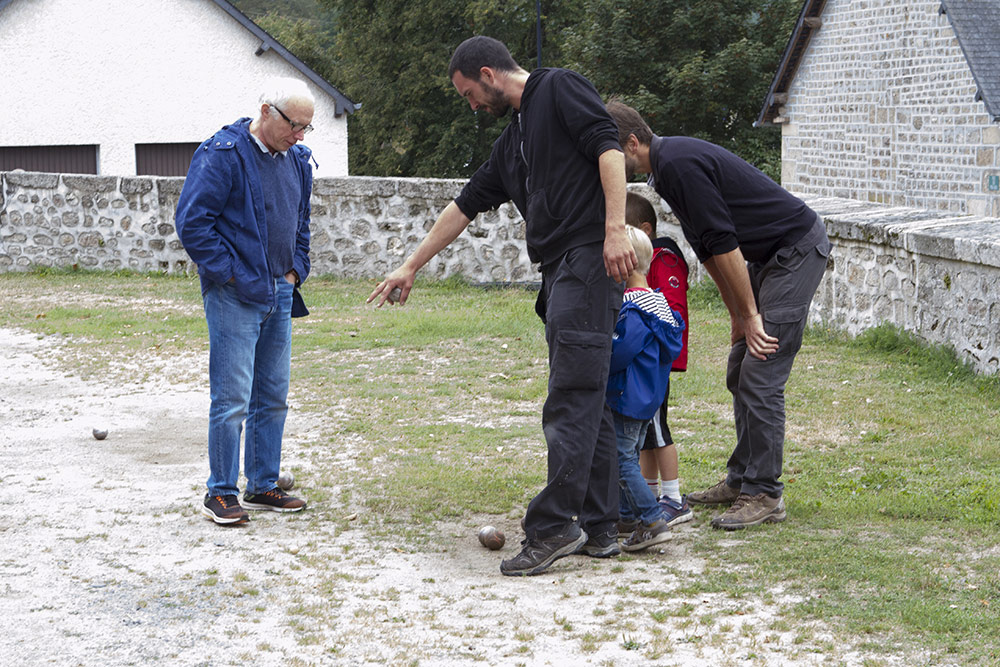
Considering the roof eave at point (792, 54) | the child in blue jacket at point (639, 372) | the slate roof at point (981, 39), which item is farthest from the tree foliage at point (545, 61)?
the child in blue jacket at point (639, 372)

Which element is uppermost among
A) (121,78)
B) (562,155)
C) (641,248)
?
(121,78)

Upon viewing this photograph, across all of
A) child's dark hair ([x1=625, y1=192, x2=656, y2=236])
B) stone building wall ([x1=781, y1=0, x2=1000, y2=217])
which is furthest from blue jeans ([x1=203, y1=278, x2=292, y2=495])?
stone building wall ([x1=781, y1=0, x2=1000, y2=217])

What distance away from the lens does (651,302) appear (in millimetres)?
4480

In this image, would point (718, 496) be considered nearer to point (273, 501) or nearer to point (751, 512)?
point (751, 512)

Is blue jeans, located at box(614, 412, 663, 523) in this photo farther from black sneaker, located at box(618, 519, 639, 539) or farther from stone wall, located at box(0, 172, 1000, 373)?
stone wall, located at box(0, 172, 1000, 373)

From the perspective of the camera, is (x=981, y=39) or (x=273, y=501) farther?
(x=981, y=39)

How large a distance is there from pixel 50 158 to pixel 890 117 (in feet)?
50.7

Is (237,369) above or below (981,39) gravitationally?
below

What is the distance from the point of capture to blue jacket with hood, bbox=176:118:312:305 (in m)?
4.70

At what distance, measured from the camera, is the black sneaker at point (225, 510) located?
480 centimetres

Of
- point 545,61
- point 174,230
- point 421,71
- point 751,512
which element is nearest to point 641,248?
point 751,512

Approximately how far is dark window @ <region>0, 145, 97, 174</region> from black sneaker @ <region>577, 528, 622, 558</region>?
18.5m

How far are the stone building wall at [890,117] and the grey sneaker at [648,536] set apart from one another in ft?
53.6

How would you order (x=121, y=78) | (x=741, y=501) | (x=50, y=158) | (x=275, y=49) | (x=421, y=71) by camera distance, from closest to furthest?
(x=741, y=501), (x=50, y=158), (x=121, y=78), (x=275, y=49), (x=421, y=71)
